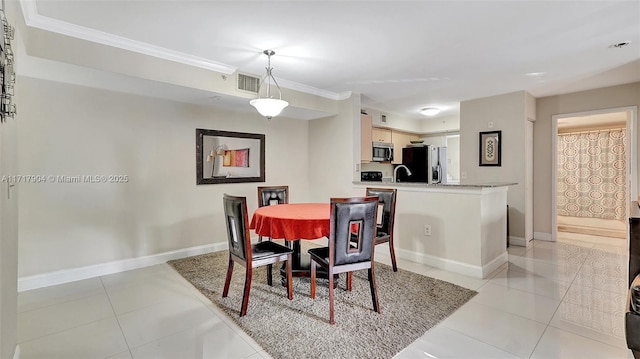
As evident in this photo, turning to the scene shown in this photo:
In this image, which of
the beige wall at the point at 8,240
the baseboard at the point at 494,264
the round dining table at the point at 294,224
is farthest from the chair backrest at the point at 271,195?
the baseboard at the point at 494,264

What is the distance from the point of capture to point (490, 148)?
4.75 metres

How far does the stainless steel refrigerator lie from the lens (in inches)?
240

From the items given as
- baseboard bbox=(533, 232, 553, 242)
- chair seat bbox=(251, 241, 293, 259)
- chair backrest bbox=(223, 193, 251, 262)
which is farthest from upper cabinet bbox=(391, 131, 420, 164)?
chair backrest bbox=(223, 193, 251, 262)

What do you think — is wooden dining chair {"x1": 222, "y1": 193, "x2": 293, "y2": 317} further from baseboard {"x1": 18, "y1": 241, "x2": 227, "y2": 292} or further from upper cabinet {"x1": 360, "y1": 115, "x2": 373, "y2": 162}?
upper cabinet {"x1": 360, "y1": 115, "x2": 373, "y2": 162}

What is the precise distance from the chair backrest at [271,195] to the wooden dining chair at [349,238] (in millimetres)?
1474

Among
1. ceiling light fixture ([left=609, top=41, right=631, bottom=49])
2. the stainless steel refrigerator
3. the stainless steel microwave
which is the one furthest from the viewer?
the stainless steel refrigerator

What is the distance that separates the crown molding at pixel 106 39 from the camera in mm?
2266

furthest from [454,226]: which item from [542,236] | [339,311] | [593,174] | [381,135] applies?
[593,174]

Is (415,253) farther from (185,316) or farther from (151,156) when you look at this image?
(151,156)

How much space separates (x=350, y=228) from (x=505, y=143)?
363cm

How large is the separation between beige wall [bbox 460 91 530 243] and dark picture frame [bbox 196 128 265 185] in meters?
3.47

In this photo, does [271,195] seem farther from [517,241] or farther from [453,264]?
[517,241]

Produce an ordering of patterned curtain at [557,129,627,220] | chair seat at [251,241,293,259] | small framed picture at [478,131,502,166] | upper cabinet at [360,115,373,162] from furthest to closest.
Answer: patterned curtain at [557,129,627,220] → upper cabinet at [360,115,373,162] → small framed picture at [478,131,502,166] → chair seat at [251,241,293,259]

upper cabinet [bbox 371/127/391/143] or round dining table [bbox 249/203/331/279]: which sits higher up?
upper cabinet [bbox 371/127/391/143]
